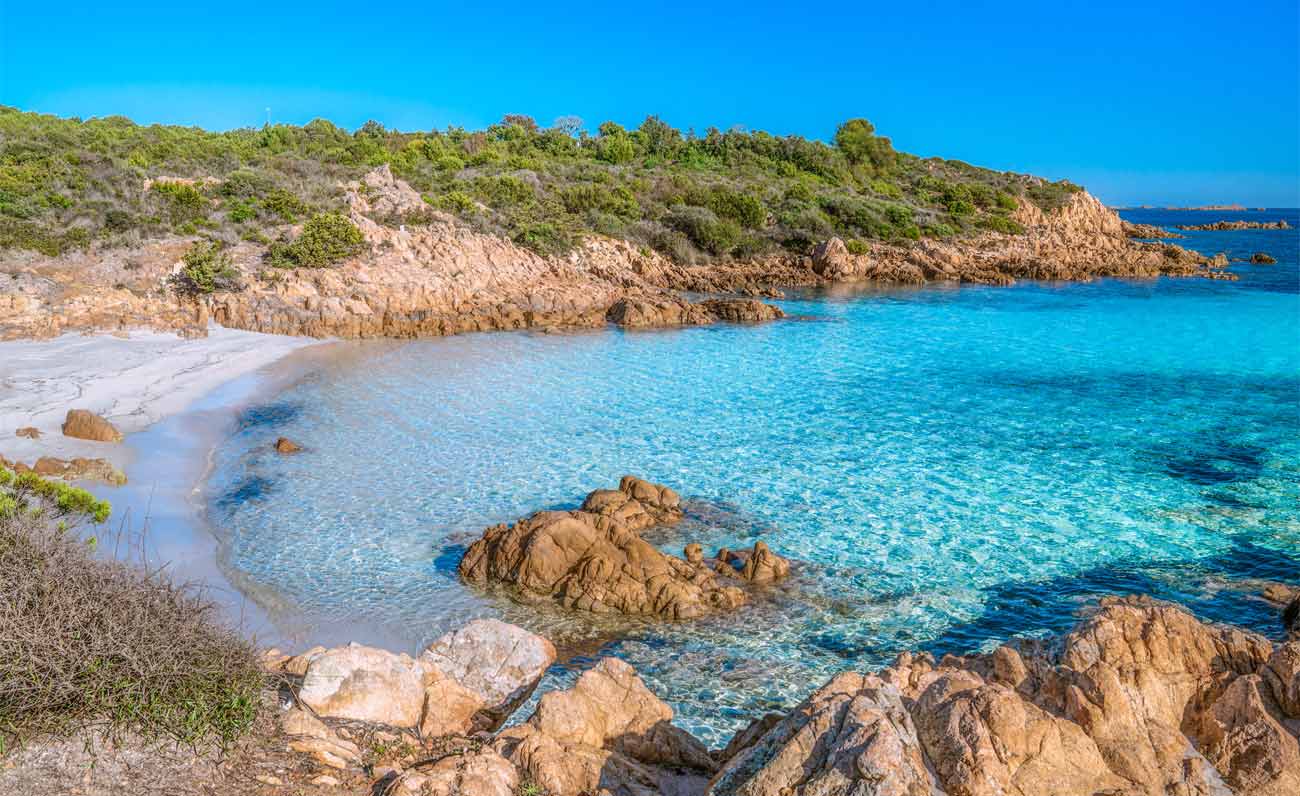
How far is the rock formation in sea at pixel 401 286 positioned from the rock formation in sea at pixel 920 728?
78.9 feet

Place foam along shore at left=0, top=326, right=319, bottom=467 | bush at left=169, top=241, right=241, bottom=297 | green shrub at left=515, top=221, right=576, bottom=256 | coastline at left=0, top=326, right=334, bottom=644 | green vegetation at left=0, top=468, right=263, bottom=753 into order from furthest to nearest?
1. green shrub at left=515, top=221, right=576, bottom=256
2. bush at left=169, top=241, right=241, bottom=297
3. foam along shore at left=0, top=326, right=319, bottom=467
4. coastline at left=0, top=326, right=334, bottom=644
5. green vegetation at left=0, top=468, right=263, bottom=753

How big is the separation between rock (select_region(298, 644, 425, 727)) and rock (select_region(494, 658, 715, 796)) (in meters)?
1.01

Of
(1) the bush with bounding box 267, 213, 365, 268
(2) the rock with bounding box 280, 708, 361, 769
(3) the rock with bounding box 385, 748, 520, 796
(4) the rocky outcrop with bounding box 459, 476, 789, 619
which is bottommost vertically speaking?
(4) the rocky outcrop with bounding box 459, 476, 789, 619

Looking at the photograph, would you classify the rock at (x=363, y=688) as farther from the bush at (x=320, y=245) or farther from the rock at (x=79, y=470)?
the bush at (x=320, y=245)

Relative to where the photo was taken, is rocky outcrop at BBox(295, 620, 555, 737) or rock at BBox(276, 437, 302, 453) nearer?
rocky outcrop at BBox(295, 620, 555, 737)

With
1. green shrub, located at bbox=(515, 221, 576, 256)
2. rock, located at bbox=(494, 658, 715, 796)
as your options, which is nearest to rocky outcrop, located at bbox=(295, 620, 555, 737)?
rock, located at bbox=(494, 658, 715, 796)

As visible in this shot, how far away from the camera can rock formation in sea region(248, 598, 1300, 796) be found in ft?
15.0

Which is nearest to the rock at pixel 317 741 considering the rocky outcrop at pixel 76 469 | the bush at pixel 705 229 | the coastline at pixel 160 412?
the coastline at pixel 160 412

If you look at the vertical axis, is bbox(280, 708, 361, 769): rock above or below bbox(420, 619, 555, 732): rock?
above

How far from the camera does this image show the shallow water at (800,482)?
10172 mm

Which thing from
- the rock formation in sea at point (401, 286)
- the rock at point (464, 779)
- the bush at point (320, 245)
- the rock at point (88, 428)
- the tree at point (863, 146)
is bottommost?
the rock at point (464, 779)

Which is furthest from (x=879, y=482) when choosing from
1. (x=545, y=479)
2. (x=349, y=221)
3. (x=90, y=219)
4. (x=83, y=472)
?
(x=90, y=219)

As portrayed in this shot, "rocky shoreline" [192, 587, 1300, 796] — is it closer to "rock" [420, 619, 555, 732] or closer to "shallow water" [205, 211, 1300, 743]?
"rock" [420, 619, 555, 732]

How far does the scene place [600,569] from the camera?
1068 centimetres
